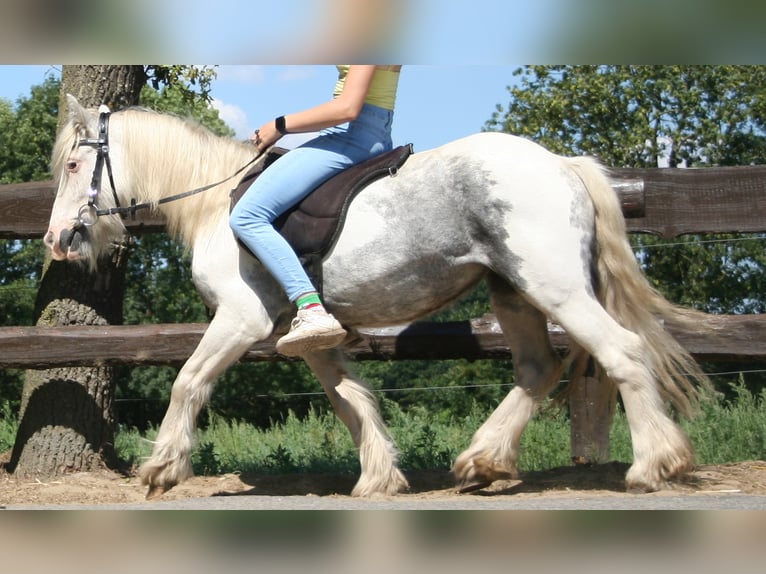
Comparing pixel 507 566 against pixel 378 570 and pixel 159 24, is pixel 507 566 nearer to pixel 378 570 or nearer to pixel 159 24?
pixel 378 570

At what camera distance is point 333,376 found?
5.39 meters

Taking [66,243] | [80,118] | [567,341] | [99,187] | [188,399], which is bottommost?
[188,399]

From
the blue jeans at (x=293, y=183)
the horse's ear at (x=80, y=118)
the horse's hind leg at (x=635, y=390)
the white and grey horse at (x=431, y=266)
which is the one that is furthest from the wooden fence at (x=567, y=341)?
the blue jeans at (x=293, y=183)

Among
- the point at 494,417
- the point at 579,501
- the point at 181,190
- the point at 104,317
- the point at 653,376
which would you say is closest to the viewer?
the point at 579,501

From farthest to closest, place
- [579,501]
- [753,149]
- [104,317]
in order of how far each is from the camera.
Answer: [753,149] → [104,317] → [579,501]

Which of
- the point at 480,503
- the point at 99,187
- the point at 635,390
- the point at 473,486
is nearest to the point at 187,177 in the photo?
the point at 99,187

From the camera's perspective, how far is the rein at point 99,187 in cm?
524

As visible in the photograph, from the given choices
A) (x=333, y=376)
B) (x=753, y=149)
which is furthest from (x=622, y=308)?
(x=753, y=149)

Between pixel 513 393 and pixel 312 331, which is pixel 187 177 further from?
pixel 513 393

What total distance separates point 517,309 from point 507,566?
366 centimetres

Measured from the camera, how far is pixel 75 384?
21.6ft

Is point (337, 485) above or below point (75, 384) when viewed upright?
below

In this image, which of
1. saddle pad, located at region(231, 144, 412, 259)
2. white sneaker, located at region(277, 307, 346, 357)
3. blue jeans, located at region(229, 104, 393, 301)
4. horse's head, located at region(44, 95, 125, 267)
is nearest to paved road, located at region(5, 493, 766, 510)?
white sneaker, located at region(277, 307, 346, 357)

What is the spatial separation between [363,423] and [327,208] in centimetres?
129
